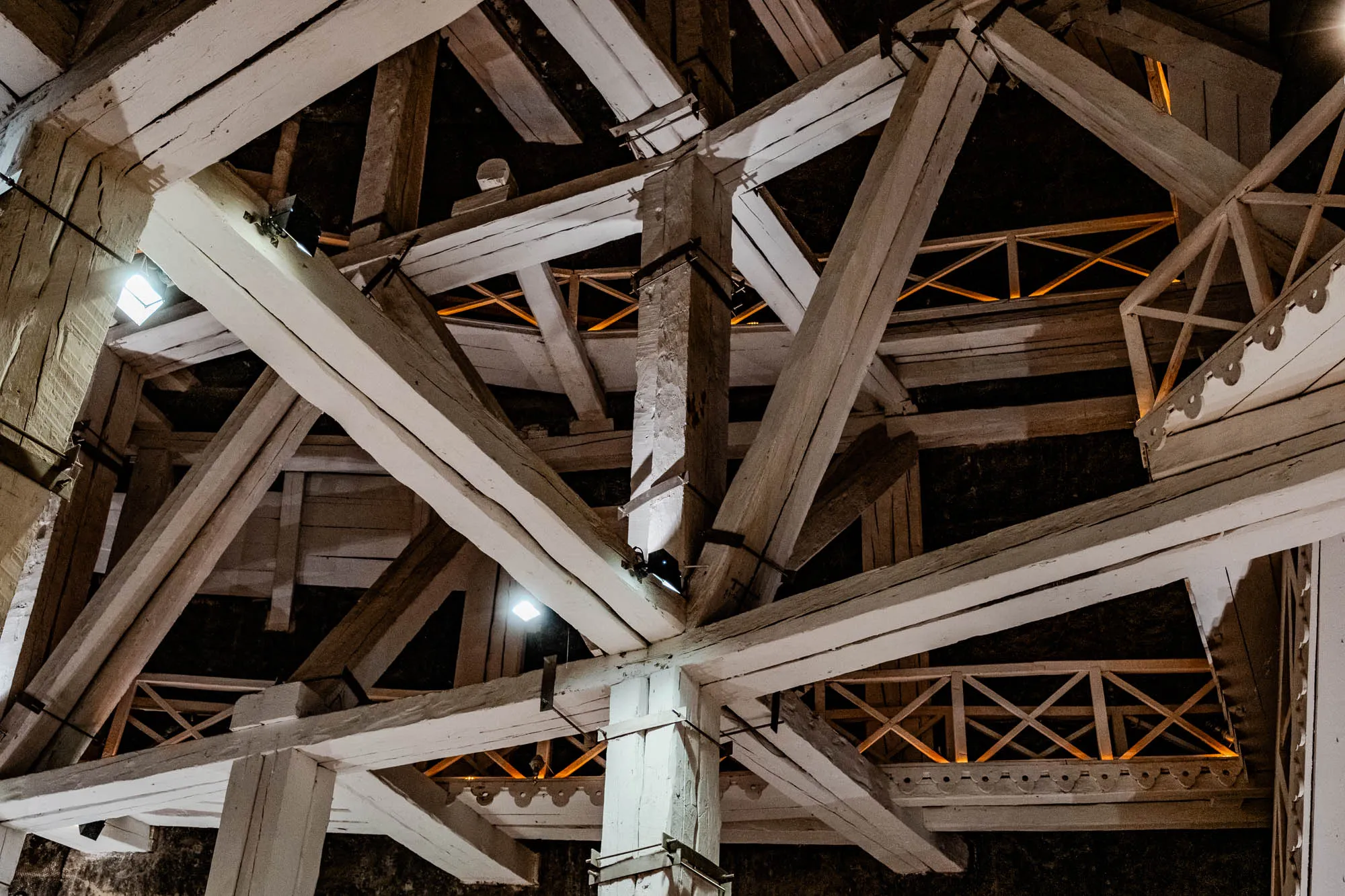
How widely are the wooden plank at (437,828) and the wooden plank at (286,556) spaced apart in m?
2.14

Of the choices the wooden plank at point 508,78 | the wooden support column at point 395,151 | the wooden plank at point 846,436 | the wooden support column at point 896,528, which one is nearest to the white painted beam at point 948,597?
the wooden support column at point 395,151

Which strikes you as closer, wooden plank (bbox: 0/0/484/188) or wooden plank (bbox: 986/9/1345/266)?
wooden plank (bbox: 0/0/484/188)

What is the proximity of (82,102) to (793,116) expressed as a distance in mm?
3004

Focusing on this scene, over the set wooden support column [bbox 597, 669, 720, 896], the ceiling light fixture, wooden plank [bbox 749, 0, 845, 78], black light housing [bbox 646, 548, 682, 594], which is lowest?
wooden support column [bbox 597, 669, 720, 896]

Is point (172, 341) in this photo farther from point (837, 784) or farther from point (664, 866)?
point (664, 866)

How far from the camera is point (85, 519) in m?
7.01

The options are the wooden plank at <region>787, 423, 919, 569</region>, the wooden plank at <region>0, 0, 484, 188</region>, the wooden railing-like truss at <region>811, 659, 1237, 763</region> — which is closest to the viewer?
the wooden plank at <region>0, 0, 484, 188</region>

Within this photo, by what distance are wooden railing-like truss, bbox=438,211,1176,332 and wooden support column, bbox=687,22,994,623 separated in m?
3.00

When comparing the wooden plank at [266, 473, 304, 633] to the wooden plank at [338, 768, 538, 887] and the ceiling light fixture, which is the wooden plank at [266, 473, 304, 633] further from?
the ceiling light fixture

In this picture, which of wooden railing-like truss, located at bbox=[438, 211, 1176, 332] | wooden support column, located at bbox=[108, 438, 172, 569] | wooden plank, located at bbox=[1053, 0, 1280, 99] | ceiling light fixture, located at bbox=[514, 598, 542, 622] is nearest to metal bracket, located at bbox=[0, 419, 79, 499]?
ceiling light fixture, located at bbox=[514, 598, 542, 622]

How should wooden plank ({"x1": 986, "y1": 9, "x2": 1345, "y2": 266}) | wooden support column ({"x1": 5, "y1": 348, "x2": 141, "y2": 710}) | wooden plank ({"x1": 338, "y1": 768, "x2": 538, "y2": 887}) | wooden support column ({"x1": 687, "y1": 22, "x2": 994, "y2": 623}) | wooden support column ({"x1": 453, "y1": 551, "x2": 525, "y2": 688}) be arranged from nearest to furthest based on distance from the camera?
wooden plank ({"x1": 986, "y1": 9, "x2": 1345, "y2": 266})
wooden support column ({"x1": 687, "y1": 22, "x2": 994, "y2": 623})
wooden plank ({"x1": 338, "y1": 768, "x2": 538, "y2": 887})
wooden support column ({"x1": 5, "y1": 348, "x2": 141, "y2": 710})
wooden support column ({"x1": 453, "y1": 551, "x2": 525, "y2": 688})

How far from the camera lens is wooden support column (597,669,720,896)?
371 cm

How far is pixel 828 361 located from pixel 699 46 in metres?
2.13

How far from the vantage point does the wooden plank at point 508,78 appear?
331 inches
